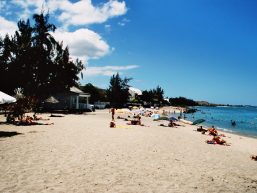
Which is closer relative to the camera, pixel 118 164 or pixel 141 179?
pixel 141 179

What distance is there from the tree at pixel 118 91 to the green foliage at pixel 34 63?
1428 inches

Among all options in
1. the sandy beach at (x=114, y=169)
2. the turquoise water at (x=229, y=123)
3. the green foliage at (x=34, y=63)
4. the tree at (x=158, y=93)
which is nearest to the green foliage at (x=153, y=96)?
the tree at (x=158, y=93)

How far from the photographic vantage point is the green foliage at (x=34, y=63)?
1737 inches

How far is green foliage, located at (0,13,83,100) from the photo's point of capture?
4412 centimetres

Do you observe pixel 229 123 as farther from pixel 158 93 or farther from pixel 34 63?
pixel 158 93

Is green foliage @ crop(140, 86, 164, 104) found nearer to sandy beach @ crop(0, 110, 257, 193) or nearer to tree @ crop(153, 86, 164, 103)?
tree @ crop(153, 86, 164, 103)

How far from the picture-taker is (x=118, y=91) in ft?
277

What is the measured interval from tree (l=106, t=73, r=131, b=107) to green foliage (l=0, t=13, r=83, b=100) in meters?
36.3

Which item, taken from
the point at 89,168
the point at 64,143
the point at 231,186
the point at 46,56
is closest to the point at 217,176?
the point at 231,186

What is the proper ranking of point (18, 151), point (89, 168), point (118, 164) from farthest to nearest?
point (18, 151), point (118, 164), point (89, 168)

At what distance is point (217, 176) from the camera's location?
9914mm

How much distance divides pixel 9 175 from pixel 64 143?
20.4 feet

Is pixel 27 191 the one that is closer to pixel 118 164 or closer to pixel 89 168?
pixel 89 168

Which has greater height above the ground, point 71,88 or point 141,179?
point 71,88
